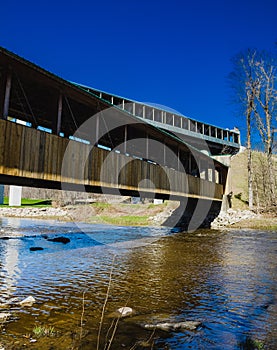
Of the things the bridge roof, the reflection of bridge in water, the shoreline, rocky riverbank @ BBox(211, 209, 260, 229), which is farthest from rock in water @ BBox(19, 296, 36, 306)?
rocky riverbank @ BBox(211, 209, 260, 229)

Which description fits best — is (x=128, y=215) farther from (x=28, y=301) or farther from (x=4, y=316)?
(x=4, y=316)

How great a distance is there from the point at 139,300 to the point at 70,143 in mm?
6434

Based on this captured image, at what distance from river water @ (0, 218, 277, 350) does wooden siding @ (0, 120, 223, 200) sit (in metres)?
2.50

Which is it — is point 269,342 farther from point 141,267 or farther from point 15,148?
point 15,148

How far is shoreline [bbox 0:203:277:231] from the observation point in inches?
934

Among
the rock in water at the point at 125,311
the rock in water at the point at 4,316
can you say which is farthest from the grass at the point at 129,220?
the rock in water at the point at 4,316

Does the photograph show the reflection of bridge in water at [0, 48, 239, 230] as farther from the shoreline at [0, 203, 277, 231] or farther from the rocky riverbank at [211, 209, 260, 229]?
the shoreline at [0, 203, 277, 231]

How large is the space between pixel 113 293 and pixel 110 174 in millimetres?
7174

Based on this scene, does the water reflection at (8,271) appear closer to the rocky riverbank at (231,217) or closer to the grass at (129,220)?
the grass at (129,220)

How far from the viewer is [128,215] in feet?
105

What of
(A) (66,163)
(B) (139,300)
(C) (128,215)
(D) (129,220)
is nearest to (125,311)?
(B) (139,300)

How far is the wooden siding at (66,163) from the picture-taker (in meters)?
8.29

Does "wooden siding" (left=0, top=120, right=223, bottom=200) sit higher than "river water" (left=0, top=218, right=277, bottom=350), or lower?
higher

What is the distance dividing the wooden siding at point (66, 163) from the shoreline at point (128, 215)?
33.1ft
